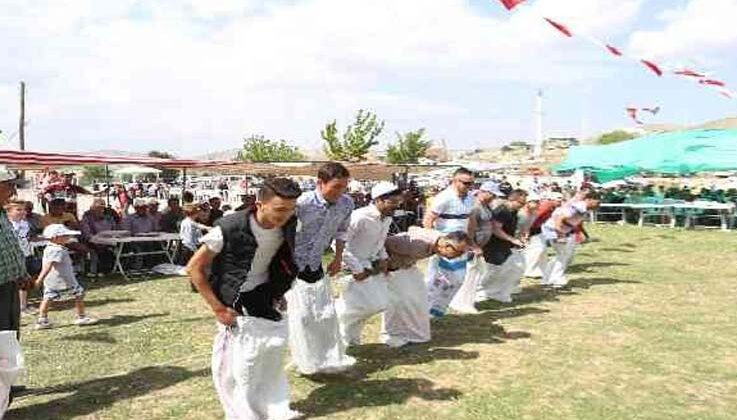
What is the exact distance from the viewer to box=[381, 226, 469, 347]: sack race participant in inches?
244

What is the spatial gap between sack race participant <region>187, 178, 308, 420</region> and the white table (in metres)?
7.39

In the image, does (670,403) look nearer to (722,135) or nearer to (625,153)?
(722,135)

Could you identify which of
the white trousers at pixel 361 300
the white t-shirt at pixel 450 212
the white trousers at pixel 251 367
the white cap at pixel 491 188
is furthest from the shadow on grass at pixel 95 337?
the white cap at pixel 491 188

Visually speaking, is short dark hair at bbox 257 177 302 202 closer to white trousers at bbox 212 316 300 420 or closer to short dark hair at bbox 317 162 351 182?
white trousers at bbox 212 316 300 420

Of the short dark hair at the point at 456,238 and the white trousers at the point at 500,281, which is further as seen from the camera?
the white trousers at the point at 500,281

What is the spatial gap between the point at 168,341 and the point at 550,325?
13.3 ft

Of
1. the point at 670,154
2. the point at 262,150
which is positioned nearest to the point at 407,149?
the point at 262,150

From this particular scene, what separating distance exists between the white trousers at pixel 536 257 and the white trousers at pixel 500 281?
165 centimetres

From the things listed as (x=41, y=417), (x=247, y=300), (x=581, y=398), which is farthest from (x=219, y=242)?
(x=581, y=398)

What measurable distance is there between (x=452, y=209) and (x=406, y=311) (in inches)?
66.9

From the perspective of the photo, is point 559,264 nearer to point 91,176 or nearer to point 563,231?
point 563,231

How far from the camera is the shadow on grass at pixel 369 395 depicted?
197 inches

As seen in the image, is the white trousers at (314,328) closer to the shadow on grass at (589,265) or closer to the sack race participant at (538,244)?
the sack race participant at (538,244)

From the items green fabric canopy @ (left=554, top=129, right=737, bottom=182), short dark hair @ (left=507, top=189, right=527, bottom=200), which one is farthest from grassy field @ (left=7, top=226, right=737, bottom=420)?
green fabric canopy @ (left=554, top=129, right=737, bottom=182)
